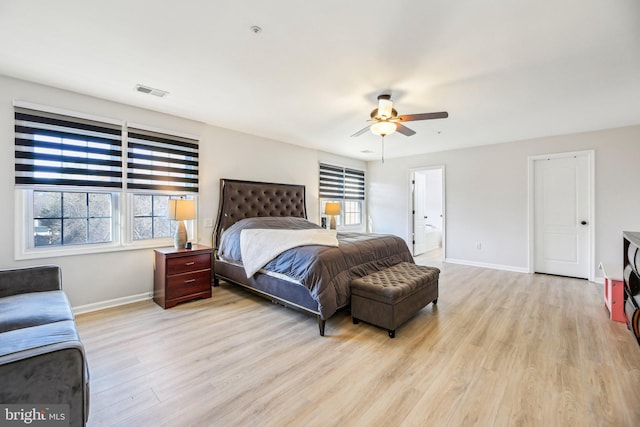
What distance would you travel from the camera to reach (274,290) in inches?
120

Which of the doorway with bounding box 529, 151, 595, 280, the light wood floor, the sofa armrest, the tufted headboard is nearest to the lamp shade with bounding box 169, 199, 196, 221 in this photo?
the tufted headboard

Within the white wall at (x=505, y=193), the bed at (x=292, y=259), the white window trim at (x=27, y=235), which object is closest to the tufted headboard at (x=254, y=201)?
the bed at (x=292, y=259)

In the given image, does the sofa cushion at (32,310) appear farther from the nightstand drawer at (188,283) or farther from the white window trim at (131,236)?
the white window trim at (131,236)

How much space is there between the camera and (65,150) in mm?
2914

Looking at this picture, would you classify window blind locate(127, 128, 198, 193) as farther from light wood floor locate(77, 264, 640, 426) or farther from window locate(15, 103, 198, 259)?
light wood floor locate(77, 264, 640, 426)

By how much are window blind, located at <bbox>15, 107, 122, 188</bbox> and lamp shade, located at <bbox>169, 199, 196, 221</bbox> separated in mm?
617

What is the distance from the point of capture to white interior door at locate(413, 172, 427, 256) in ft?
21.3

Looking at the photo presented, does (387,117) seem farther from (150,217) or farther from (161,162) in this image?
(150,217)

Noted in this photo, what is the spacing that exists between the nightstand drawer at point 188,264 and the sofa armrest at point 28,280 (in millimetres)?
965

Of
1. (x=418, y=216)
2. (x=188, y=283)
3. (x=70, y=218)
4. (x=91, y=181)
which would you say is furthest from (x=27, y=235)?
(x=418, y=216)

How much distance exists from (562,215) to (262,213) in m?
5.06

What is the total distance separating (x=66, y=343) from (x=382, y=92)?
10.0 ft

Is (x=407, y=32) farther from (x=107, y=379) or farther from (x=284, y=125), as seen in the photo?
(x=107, y=379)

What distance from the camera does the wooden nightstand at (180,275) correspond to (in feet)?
10.4
